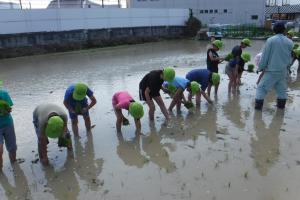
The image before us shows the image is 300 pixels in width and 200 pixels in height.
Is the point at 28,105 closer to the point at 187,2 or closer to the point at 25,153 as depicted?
the point at 25,153

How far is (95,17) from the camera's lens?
84.5 ft

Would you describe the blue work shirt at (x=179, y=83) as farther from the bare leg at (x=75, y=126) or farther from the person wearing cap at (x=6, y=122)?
the person wearing cap at (x=6, y=122)

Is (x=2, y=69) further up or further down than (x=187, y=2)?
further down

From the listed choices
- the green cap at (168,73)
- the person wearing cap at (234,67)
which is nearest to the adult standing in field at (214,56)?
the person wearing cap at (234,67)

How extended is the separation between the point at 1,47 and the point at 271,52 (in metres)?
17.6

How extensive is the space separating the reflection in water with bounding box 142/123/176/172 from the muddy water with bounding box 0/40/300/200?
0.6 inches

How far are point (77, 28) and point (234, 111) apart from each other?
18888 millimetres

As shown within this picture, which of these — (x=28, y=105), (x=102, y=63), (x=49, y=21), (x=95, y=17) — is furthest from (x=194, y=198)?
(x=95, y=17)

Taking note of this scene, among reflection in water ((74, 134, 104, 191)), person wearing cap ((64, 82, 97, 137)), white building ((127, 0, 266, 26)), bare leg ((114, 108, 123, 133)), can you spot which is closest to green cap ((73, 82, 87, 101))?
person wearing cap ((64, 82, 97, 137))

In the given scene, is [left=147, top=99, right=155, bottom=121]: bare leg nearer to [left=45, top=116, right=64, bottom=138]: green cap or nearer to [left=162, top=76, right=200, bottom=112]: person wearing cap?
[left=162, top=76, right=200, bottom=112]: person wearing cap

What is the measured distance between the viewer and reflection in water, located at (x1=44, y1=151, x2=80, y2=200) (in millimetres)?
4719

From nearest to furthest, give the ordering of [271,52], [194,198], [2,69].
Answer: [194,198]
[271,52]
[2,69]

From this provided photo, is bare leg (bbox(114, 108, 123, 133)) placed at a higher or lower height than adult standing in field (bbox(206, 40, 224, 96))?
lower

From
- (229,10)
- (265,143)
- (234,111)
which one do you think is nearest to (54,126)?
(265,143)
